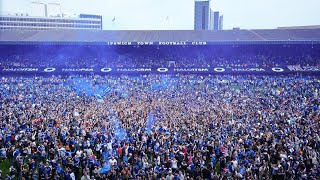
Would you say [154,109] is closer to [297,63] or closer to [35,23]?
[297,63]

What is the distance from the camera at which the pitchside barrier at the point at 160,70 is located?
4362cm

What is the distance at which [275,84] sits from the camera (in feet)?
118

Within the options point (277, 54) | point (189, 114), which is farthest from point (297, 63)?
point (189, 114)

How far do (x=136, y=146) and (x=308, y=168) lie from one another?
7.31 meters

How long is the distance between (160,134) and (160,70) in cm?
2921

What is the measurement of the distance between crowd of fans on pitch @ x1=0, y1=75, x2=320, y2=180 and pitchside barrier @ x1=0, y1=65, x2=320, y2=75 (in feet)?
40.4

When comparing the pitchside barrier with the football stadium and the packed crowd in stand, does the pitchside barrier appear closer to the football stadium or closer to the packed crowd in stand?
the football stadium

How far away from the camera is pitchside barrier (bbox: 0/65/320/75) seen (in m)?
43.6

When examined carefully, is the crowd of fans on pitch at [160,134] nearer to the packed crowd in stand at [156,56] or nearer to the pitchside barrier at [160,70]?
the pitchside barrier at [160,70]

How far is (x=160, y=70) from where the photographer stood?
1781 inches

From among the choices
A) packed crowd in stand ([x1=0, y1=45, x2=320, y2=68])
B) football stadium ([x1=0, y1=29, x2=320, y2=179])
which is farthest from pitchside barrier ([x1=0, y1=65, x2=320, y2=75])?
packed crowd in stand ([x1=0, y1=45, x2=320, y2=68])

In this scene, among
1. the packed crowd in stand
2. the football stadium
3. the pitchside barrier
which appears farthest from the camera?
the packed crowd in stand

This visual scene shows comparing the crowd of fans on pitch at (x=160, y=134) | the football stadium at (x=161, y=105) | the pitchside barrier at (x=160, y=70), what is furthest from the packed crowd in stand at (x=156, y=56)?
the crowd of fans on pitch at (x=160, y=134)

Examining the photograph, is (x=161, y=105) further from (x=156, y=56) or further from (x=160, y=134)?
(x=156, y=56)
